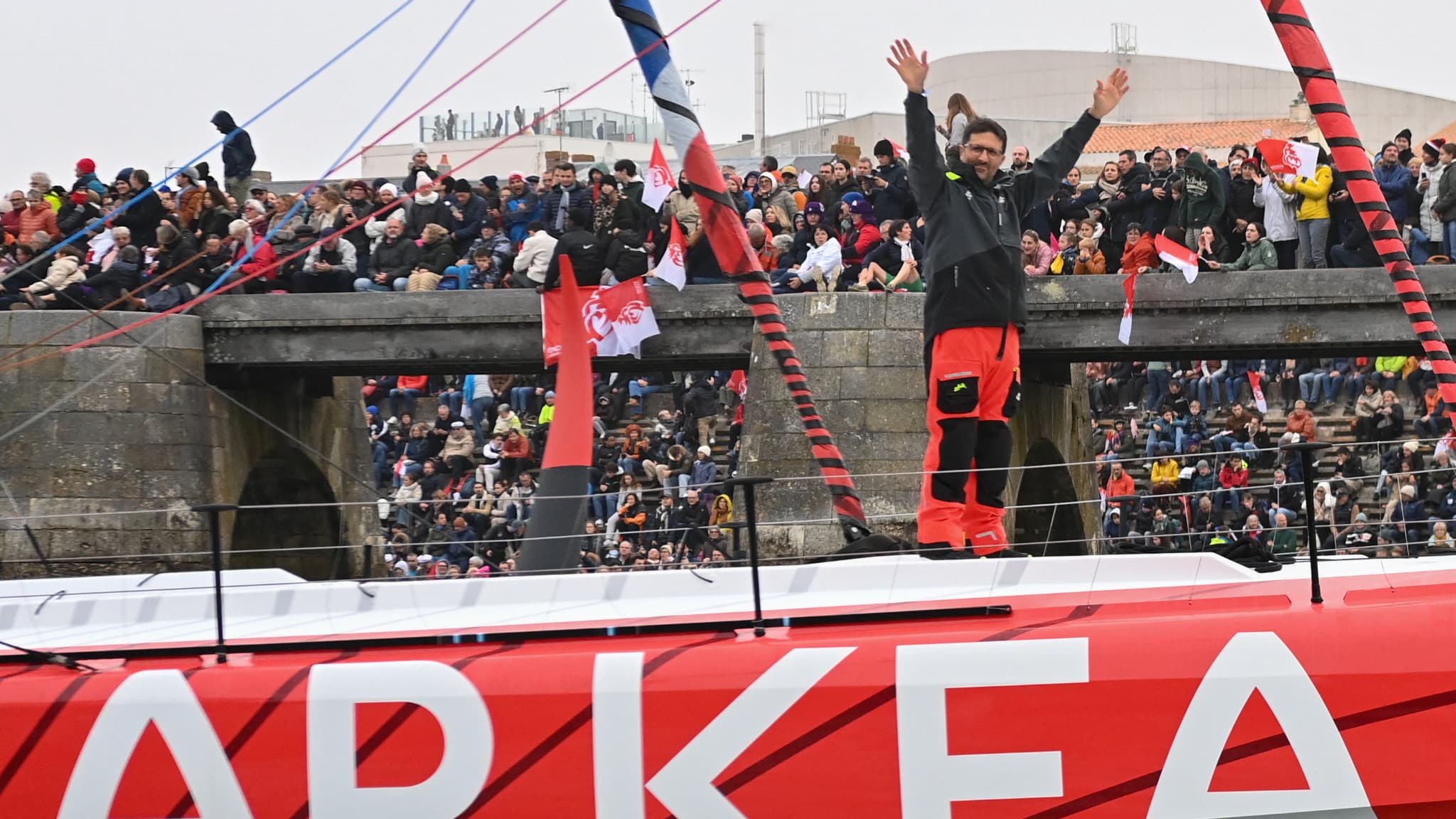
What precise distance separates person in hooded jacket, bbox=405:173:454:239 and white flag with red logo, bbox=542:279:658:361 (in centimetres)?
228

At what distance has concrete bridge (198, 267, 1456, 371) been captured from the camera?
13711 millimetres

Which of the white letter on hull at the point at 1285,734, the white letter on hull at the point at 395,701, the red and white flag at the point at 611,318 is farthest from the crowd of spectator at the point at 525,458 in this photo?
the white letter on hull at the point at 1285,734

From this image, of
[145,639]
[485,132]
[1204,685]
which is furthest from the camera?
[485,132]

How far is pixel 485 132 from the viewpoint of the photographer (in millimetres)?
46031

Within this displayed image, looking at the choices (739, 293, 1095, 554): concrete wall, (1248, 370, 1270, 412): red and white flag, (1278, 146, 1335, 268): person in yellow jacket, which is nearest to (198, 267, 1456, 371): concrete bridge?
(739, 293, 1095, 554): concrete wall

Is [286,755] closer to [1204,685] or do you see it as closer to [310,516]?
[1204,685]

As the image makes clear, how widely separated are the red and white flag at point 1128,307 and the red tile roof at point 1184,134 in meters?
25.4

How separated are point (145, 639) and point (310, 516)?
1130 cm

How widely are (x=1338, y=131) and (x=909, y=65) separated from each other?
161 cm

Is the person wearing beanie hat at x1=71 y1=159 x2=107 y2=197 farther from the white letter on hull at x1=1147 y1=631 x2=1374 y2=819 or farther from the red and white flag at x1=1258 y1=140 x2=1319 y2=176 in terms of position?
the white letter on hull at x1=1147 y1=631 x2=1374 y2=819

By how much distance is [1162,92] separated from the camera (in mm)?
46594

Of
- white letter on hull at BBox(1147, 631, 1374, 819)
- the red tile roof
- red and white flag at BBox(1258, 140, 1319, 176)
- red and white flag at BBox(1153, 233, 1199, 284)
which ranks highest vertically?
the red tile roof

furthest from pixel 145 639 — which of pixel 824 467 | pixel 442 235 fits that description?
pixel 442 235

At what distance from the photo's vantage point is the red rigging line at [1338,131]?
663cm
